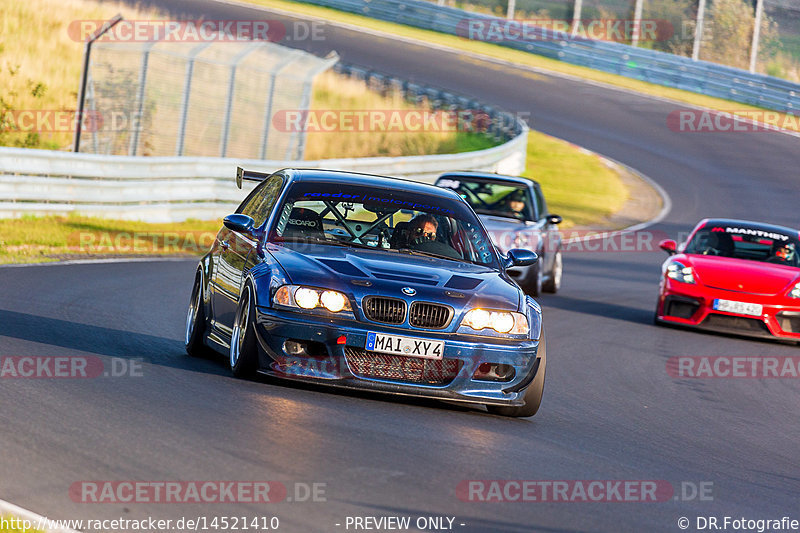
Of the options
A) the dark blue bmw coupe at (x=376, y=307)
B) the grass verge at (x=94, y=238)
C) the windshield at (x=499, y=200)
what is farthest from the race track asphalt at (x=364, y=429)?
the windshield at (x=499, y=200)

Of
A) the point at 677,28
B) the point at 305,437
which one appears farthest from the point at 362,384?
the point at 677,28

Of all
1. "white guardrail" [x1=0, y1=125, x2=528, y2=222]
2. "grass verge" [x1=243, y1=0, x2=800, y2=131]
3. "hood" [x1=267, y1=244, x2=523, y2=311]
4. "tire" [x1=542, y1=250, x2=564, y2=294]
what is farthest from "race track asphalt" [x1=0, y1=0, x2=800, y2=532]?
"grass verge" [x1=243, y1=0, x2=800, y2=131]

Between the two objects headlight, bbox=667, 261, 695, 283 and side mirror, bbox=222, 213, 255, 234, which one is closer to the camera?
side mirror, bbox=222, 213, 255, 234

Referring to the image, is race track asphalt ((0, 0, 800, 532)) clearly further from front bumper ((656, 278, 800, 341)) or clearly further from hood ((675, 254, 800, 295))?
hood ((675, 254, 800, 295))

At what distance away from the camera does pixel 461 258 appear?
8.92 metres

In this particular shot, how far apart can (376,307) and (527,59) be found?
41.8m

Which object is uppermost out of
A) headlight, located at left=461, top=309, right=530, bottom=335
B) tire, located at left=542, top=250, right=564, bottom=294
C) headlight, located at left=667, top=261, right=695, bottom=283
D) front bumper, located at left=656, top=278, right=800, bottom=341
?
headlight, located at left=461, top=309, right=530, bottom=335

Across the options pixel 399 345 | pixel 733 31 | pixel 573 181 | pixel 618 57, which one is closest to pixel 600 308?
pixel 399 345

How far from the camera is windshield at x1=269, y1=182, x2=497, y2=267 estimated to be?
882 centimetres

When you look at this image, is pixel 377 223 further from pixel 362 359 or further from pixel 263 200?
pixel 362 359

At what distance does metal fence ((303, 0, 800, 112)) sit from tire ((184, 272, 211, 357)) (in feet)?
119

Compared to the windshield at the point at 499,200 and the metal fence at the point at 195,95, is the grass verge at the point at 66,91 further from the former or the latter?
the windshield at the point at 499,200

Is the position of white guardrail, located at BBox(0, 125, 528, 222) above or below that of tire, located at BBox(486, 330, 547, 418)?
below

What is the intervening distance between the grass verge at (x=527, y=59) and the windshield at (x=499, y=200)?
2722 centimetres
